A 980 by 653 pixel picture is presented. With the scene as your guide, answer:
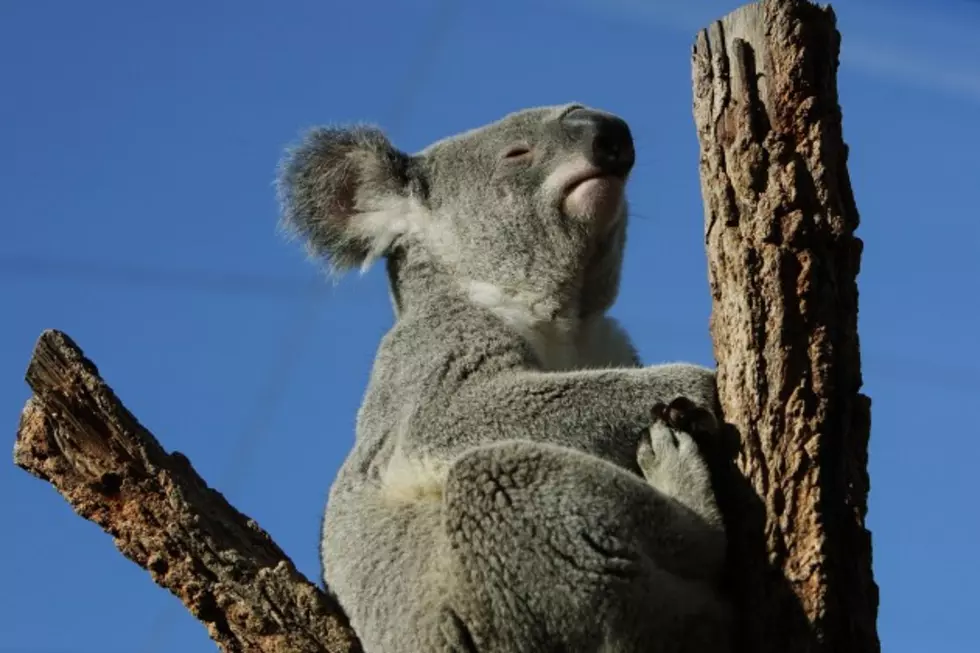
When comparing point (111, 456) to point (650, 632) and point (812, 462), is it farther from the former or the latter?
point (812, 462)

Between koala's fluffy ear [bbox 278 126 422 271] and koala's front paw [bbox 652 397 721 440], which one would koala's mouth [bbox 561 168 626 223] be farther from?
koala's front paw [bbox 652 397 721 440]

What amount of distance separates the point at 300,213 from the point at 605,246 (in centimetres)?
151

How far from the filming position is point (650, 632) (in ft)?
14.6

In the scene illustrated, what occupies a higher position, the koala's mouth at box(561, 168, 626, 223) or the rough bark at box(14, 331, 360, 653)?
the koala's mouth at box(561, 168, 626, 223)

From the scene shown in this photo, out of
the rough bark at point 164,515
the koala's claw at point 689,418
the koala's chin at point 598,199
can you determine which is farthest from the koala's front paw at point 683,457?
the koala's chin at point 598,199

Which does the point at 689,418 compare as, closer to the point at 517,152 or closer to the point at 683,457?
the point at 683,457

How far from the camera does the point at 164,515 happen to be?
184 inches

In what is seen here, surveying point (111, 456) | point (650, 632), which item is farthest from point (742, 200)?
point (111, 456)

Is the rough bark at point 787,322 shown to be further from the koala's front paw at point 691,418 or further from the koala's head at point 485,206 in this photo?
the koala's head at point 485,206

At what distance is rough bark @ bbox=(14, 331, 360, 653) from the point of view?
4.52 metres

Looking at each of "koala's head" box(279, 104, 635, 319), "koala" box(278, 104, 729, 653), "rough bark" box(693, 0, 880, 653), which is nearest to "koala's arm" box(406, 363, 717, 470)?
"koala" box(278, 104, 729, 653)

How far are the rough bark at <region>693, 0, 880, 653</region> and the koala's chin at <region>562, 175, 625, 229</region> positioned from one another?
1.51m

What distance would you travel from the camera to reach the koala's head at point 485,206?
19.8ft

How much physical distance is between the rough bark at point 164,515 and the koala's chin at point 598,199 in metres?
2.13
